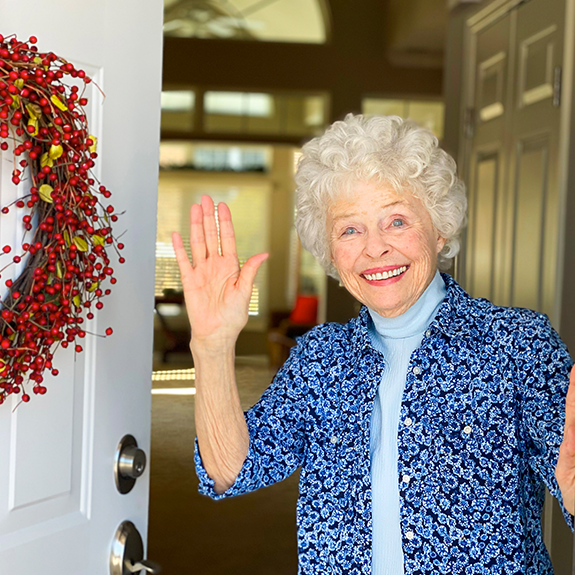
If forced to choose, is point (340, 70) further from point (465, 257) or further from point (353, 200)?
point (353, 200)

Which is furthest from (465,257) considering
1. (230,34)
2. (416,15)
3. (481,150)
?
(230,34)

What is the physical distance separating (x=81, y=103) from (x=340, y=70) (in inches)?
231

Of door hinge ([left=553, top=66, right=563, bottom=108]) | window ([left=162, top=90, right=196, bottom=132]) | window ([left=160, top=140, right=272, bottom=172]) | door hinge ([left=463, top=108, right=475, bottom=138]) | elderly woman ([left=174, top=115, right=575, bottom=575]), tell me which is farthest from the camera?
window ([left=160, top=140, right=272, bottom=172])

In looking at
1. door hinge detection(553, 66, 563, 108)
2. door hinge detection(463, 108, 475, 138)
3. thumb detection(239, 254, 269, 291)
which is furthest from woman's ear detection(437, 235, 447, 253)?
door hinge detection(463, 108, 475, 138)

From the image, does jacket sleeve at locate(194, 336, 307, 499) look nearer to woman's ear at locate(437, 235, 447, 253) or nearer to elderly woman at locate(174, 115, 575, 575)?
elderly woman at locate(174, 115, 575, 575)

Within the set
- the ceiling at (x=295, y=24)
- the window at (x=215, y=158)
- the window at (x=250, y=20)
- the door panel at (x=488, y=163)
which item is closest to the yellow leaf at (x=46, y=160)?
the door panel at (x=488, y=163)

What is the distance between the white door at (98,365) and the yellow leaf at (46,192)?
0.07 m

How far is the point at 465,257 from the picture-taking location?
11.4 ft

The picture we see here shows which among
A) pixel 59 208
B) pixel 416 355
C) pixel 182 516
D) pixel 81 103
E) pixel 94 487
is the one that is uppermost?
pixel 81 103

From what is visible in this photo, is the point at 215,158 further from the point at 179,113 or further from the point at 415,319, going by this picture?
the point at 415,319

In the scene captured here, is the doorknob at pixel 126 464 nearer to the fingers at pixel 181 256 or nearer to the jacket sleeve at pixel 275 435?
the jacket sleeve at pixel 275 435

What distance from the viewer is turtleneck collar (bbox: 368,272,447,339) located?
1.47 metres

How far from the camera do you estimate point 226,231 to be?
119cm

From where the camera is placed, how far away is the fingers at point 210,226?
117cm
